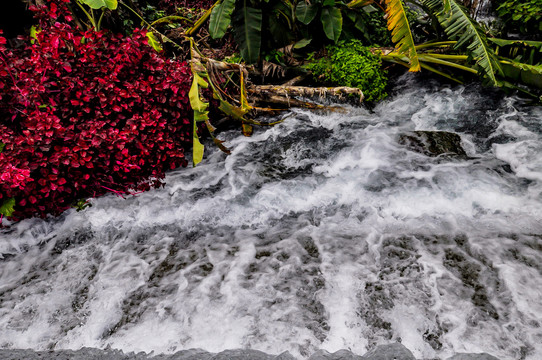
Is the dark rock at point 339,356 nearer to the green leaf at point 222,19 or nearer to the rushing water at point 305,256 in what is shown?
the rushing water at point 305,256

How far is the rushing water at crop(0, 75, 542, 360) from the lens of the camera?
2.20 meters

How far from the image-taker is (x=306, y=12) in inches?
203

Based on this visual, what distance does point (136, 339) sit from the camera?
2227 mm

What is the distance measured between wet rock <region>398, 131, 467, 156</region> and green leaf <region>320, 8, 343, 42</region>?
1970 millimetres

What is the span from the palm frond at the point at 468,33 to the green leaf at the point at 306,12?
5.40 feet

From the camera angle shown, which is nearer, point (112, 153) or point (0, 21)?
point (112, 153)

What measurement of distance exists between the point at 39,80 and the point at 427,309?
3917 millimetres

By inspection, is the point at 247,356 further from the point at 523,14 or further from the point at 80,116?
the point at 523,14

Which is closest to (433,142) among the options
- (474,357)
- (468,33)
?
(468,33)

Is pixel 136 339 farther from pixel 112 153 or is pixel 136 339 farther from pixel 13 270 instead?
pixel 112 153

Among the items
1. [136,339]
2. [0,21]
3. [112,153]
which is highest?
[0,21]

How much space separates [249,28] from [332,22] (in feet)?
4.34

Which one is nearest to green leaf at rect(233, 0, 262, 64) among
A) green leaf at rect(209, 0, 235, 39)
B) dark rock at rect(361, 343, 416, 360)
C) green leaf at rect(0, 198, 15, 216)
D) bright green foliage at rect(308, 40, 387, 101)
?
green leaf at rect(209, 0, 235, 39)

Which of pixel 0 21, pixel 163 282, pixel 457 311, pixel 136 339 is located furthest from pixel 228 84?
pixel 457 311
